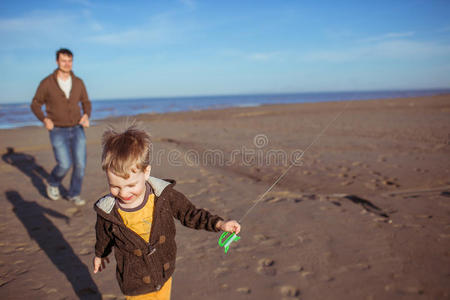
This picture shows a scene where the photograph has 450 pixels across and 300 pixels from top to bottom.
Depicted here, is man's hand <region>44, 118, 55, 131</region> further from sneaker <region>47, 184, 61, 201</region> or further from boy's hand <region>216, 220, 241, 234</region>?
boy's hand <region>216, 220, 241, 234</region>

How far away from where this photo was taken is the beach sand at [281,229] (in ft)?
8.10

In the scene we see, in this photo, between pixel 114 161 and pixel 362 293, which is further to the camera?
pixel 362 293

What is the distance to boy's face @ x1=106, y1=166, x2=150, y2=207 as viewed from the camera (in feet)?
5.20

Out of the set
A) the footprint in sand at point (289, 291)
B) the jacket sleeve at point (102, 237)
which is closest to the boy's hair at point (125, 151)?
the jacket sleeve at point (102, 237)

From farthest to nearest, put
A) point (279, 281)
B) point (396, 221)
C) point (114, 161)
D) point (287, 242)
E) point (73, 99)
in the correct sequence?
point (73, 99) < point (396, 221) < point (287, 242) < point (279, 281) < point (114, 161)

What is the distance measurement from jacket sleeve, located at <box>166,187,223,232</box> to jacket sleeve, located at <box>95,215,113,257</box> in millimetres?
412

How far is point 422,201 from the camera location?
394cm

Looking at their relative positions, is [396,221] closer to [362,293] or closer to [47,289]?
[362,293]

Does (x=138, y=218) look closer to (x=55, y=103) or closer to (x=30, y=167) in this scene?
(x=55, y=103)

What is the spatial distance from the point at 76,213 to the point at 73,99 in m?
1.66

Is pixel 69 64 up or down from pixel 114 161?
up

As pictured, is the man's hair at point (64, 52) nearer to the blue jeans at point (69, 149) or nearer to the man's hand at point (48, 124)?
the man's hand at point (48, 124)

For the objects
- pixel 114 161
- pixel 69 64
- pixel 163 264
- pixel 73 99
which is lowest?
pixel 163 264

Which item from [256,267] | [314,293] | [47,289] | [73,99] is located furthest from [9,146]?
[314,293]
